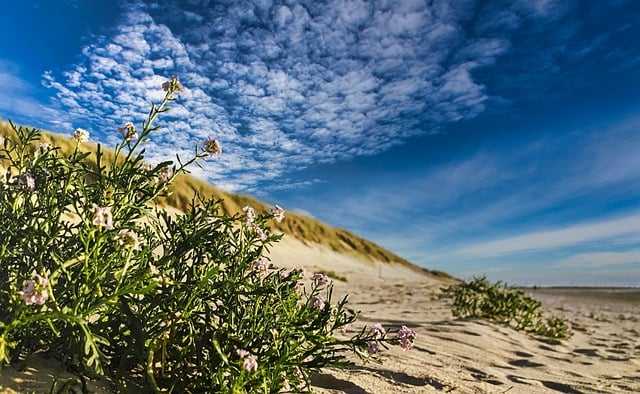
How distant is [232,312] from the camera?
74.7 inches

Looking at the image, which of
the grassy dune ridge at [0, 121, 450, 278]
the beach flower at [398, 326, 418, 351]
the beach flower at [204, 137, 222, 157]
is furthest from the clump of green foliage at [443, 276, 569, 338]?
the grassy dune ridge at [0, 121, 450, 278]

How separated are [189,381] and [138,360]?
21 cm

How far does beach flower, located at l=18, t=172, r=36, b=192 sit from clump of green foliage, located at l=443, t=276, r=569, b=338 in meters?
6.28

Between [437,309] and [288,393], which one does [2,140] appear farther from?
[437,309]

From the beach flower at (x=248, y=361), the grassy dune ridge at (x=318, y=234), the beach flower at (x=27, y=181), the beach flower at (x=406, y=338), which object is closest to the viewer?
the beach flower at (x=248, y=361)

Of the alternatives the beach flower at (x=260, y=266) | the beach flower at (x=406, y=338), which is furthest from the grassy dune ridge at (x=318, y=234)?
the beach flower at (x=406, y=338)

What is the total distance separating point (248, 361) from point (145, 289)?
0.40 metres

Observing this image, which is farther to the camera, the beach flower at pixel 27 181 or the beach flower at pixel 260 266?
the beach flower at pixel 260 266

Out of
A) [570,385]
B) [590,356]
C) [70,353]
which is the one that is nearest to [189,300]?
[70,353]

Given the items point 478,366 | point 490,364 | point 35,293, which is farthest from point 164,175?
point 490,364

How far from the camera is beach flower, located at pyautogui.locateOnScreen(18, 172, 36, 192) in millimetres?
1814

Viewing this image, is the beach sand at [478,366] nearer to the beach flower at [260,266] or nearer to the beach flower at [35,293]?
the beach flower at [35,293]

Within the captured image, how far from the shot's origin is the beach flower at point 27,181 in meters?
1.81

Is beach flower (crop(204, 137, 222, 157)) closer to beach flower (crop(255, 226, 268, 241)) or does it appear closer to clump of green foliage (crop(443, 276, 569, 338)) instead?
beach flower (crop(255, 226, 268, 241))
